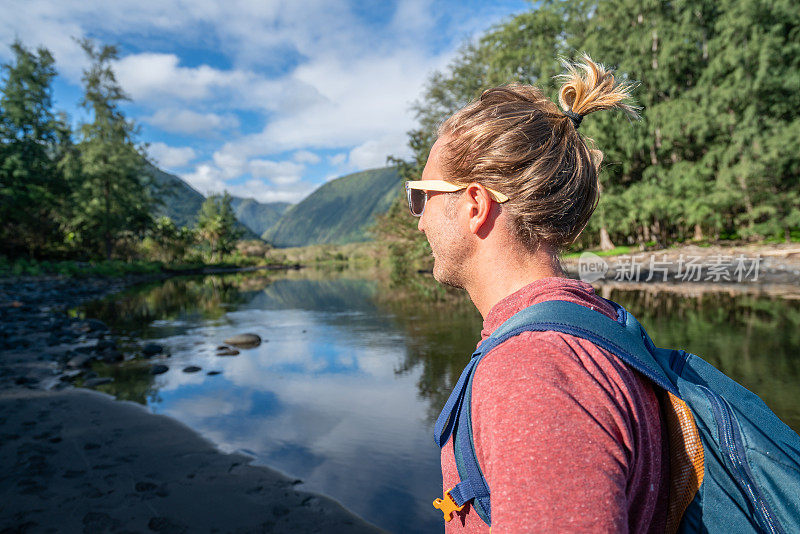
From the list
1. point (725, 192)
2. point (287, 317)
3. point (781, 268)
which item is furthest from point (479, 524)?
point (725, 192)

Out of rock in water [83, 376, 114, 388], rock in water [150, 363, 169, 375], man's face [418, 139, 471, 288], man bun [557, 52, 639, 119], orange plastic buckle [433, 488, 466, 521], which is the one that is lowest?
rock in water [150, 363, 169, 375]

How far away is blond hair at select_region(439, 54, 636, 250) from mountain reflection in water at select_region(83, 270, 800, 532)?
301 cm

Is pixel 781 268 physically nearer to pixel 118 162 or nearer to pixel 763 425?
pixel 763 425

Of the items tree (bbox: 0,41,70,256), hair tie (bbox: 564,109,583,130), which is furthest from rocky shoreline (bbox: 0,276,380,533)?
tree (bbox: 0,41,70,256)

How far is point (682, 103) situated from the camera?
2478 centimetres

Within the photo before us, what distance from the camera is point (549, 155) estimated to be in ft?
3.61

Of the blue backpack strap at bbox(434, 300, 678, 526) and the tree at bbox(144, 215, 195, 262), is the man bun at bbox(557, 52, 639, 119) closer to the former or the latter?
the blue backpack strap at bbox(434, 300, 678, 526)

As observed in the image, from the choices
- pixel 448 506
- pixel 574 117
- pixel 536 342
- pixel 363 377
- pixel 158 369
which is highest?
pixel 574 117

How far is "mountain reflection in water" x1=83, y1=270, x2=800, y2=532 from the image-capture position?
4.24 m

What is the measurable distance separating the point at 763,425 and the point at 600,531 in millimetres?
430

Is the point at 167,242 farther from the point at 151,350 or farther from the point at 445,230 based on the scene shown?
the point at 445,230

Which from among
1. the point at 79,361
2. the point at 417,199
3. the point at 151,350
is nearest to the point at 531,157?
the point at 417,199

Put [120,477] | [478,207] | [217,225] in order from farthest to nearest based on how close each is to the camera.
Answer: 1. [217,225]
2. [120,477]
3. [478,207]

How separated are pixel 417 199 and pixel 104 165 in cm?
3905
